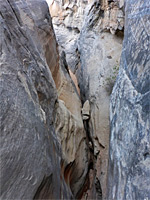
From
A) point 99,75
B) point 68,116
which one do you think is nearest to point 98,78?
point 99,75

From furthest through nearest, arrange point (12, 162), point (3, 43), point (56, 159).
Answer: point (56, 159)
point (3, 43)
point (12, 162)

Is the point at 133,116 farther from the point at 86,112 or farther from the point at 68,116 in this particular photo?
the point at 86,112

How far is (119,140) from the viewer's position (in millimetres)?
3320

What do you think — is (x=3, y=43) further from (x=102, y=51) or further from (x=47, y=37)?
(x=102, y=51)

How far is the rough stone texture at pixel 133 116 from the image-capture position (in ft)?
8.29

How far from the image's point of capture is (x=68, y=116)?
4453mm

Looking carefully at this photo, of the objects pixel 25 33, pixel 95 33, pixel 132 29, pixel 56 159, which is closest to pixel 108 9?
pixel 95 33

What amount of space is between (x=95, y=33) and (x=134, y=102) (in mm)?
4522

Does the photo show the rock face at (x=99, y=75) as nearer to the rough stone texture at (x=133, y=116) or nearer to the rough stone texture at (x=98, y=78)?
the rough stone texture at (x=98, y=78)

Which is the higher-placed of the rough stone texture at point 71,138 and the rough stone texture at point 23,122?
the rough stone texture at point 23,122

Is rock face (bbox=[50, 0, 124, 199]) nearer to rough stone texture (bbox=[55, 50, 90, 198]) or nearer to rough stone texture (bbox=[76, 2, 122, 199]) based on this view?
rough stone texture (bbox=[76, 2, 122, 199])

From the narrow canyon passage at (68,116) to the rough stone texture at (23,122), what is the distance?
0.04ft

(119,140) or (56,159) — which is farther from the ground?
(119,140)

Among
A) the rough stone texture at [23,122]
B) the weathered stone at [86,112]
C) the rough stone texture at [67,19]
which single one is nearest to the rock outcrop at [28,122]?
the rough stone texture at [23,122]
